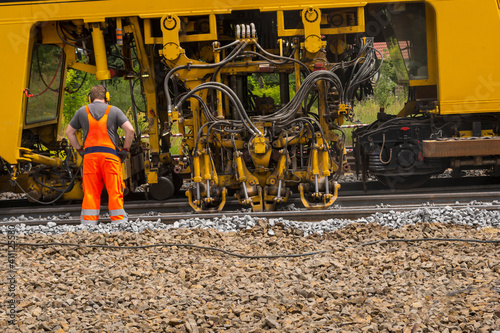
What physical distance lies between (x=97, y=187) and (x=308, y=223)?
8.84 feet

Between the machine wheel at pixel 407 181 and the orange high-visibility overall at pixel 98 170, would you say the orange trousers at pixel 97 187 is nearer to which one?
the orange high-visibility overall at pixel 98 170

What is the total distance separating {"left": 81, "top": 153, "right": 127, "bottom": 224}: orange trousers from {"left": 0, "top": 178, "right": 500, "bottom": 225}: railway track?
34 cm

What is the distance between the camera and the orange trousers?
25.1ft

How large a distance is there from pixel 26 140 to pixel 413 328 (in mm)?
7235

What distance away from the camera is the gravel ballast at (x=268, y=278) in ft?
13.8

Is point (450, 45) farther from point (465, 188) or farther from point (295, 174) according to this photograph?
point (295, 174)

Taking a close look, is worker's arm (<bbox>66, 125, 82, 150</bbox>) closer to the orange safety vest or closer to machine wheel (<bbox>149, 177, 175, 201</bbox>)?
the orange safety vest

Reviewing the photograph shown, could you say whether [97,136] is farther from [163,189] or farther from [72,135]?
[163,189]

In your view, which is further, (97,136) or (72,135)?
(72,135)

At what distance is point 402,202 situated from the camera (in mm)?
8438

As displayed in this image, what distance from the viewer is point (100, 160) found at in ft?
25.3

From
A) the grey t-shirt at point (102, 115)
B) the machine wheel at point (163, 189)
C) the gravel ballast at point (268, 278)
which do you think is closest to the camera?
the gravel ballast at point (268, 278)

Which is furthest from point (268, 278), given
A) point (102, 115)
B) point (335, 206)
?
point (102, 115)

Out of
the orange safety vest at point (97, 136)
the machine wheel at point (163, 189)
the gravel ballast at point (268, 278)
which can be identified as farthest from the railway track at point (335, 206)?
the orange safety vest at point (97, 136)
